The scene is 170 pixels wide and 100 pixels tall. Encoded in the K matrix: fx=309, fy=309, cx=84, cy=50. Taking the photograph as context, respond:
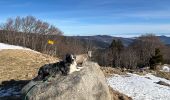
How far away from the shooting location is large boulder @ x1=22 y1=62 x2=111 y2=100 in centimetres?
1239

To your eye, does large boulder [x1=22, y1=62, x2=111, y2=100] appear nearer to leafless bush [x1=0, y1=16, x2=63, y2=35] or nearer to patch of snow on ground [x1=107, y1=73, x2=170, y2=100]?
patch of snow on ground [x1=107, y1=73, x2=170, y2=100]

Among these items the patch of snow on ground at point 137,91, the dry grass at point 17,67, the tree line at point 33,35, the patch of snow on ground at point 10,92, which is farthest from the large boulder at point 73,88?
the tree line at point 33,35

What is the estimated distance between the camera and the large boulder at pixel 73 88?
40.7 ft

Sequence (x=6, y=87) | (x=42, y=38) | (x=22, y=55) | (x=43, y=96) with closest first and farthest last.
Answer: (x=43, y=96) → (x=6, y=87) → (x=22, y=55) → (x=42, y=38)

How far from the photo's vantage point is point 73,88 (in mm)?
12586

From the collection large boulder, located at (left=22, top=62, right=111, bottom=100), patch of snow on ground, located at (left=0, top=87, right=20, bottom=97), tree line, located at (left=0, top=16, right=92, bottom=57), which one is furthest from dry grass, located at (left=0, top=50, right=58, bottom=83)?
tree line, located at (left=0, top=16, right=92, bottom=57)

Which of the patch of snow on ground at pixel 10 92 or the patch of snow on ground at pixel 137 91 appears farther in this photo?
the patch of snow on ground at pixel 137 91

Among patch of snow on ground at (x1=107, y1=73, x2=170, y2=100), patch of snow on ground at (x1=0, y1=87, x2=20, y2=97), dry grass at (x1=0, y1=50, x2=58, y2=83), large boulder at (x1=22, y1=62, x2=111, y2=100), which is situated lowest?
patch of snow on ground at (x1=107, y1=73, x2=170, y2=100)

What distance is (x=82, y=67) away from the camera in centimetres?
1386

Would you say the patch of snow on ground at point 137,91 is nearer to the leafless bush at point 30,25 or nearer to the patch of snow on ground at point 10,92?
the patch of snow on ground at point 10,92

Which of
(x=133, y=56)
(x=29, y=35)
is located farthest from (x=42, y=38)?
(x=133, y=56)

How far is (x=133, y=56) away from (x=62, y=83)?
309 ft

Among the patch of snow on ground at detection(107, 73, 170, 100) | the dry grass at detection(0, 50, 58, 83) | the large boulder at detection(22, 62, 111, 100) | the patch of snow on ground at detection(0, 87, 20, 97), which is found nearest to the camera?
the large boulder at detection(22, 62, 111, 100)

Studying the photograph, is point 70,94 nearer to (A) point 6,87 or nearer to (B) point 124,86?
(A) point 6,87
